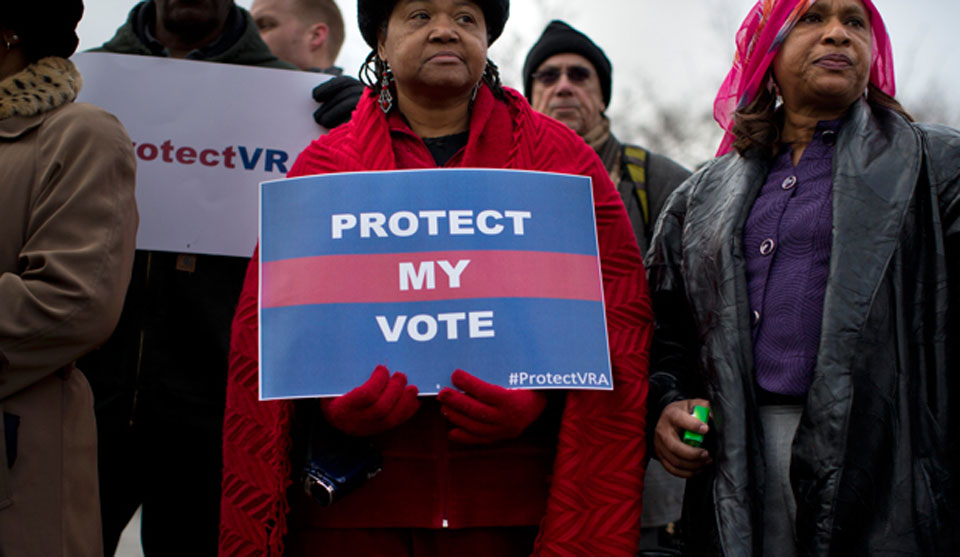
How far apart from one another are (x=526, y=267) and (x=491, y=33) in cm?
79

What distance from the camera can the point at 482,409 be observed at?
1977 mm

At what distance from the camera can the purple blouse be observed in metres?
2.09

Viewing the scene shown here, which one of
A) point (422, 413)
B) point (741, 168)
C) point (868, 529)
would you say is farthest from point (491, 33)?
point (868, 529)

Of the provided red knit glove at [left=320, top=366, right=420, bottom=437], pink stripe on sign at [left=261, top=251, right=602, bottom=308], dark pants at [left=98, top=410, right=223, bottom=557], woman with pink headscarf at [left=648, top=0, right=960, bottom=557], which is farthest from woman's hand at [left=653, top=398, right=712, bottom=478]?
dark pants at [left=98, top=410, right=223, bottom=557]

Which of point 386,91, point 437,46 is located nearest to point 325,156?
point 386,91

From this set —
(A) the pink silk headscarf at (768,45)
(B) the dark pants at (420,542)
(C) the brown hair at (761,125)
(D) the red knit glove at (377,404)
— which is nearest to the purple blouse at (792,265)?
(C) the brown hair at (761,125)

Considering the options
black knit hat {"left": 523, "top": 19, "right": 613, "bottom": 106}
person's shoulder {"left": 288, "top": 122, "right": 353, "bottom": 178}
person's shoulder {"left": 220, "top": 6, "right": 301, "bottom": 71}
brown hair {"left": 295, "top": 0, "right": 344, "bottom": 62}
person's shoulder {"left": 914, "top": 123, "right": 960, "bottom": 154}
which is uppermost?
brown hair {"left": 295, "top": 0, "right": 344, "bottom": 62}

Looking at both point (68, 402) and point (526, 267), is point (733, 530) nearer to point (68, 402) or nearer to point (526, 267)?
point (526, 267)

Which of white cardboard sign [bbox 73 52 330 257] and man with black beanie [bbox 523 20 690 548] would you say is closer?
white cardboard sign [bbox 73 52 330 257]

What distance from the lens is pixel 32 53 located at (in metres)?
2.37

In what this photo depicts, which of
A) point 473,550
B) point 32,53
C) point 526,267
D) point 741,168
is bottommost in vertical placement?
point 473,550

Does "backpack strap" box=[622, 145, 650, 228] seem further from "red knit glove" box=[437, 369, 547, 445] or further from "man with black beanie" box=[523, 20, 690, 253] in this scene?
"red knit glove" box=[437, 369, 547, 445]

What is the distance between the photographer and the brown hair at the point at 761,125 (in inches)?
95.4

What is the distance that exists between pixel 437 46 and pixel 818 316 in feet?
3.73
